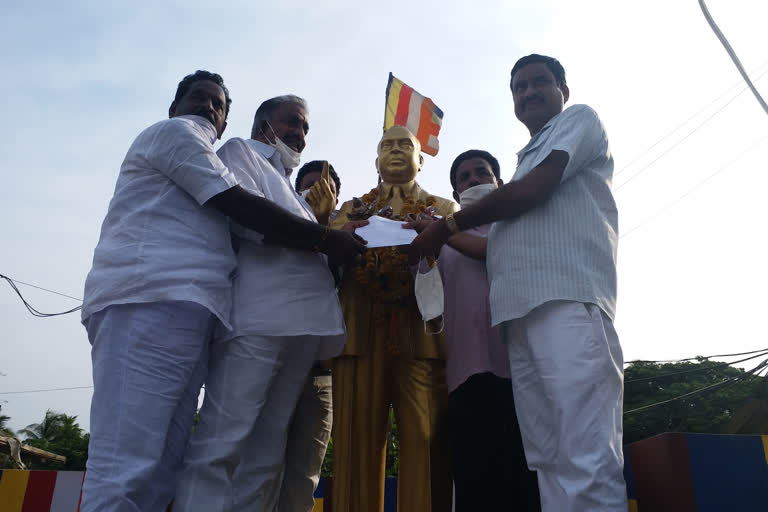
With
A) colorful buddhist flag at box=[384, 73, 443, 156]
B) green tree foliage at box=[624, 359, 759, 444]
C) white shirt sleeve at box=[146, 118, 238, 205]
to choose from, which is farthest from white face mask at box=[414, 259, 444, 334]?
green tree foliage at box=[624, 359, 759, 444]

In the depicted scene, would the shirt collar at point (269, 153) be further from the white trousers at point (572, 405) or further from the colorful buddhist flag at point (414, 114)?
the colorful buddhist flag at point (414, 114)

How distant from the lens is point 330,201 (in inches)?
139

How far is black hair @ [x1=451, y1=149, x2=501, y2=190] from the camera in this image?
13.3 ft

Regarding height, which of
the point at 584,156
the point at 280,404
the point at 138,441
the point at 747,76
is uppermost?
the point at 747,76

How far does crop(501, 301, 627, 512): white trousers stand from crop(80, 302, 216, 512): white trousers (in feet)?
4.43

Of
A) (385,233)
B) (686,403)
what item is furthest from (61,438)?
(385,233)

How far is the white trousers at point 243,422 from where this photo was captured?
230 centimetres

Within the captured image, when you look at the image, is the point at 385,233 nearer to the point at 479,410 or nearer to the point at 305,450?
the point at 479,410

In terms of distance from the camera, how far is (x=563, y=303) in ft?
7.79

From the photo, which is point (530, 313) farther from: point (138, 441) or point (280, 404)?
point (138, 441)

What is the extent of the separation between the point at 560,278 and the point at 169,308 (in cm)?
154

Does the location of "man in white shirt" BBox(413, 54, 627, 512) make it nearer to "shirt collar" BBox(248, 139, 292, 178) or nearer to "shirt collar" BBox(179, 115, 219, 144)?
"shirt collar" BBox(248, 139, 292, 178)

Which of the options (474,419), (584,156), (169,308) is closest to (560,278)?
(584,156)

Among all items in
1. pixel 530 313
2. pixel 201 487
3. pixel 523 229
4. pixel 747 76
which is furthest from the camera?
pixel 747 76
